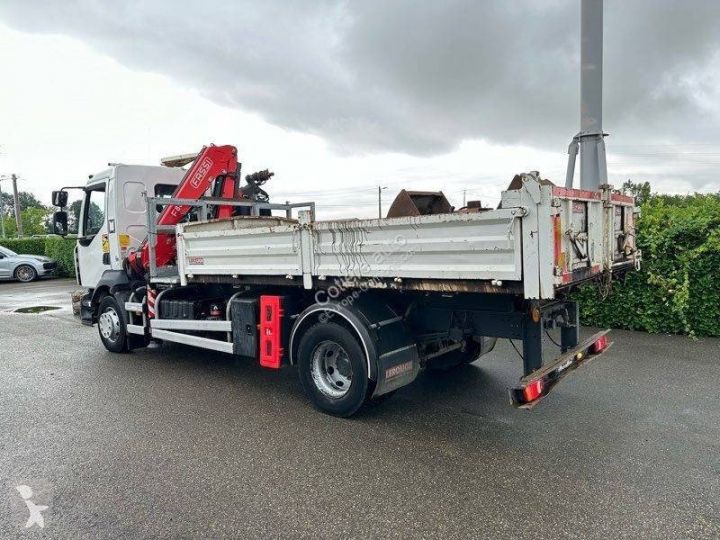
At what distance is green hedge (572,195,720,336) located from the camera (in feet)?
23.6

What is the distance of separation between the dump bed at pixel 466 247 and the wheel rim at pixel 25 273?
19.6m

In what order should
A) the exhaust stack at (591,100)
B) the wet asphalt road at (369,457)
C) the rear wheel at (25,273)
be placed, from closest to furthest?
the wet asphalt road at (369,457)
the exhaust stack at (591,100)
the rear wheel at (25,273)

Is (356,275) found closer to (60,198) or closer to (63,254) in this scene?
(60,198)

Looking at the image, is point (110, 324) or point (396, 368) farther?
point (110, 324)

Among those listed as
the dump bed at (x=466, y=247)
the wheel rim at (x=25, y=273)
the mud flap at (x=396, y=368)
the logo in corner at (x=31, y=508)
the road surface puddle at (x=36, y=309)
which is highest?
the dump bed at (x=466, y=247)

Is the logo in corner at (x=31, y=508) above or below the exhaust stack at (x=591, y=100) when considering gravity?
below

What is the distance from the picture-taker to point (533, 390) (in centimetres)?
361

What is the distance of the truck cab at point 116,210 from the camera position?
7.04m

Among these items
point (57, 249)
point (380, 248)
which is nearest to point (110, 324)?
point (380, 248)

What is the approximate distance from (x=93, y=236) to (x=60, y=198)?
0.72 m

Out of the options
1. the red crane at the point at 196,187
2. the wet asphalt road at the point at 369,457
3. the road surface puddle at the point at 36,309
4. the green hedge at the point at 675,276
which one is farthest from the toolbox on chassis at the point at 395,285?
the road surface puddle at the point at 36,309

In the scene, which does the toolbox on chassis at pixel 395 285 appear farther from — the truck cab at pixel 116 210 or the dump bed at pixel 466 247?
the truck cab at pixel 116 210

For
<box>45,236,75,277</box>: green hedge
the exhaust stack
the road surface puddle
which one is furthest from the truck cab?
<box>45,236,75,277</box>: green hedge

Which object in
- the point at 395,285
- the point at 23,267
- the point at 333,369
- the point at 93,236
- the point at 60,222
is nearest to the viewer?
the point at 395,285
